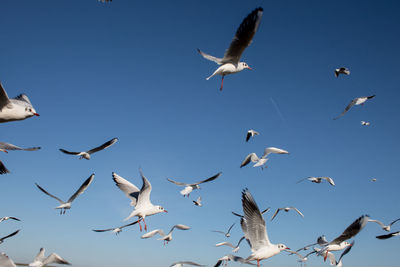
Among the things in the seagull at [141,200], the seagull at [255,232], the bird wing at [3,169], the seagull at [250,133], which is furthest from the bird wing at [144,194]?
the seagull at [250,133]

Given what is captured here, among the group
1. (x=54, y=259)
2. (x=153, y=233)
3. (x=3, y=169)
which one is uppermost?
(x=3, y=169)

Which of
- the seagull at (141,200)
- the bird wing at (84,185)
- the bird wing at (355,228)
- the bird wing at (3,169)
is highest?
the bird wing at (84,185)

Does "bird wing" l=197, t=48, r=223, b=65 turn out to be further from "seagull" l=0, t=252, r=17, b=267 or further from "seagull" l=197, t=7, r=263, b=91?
"seagull" l=0, t=252, r=17, b=267

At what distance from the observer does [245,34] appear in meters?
9.23

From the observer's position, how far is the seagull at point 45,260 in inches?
360

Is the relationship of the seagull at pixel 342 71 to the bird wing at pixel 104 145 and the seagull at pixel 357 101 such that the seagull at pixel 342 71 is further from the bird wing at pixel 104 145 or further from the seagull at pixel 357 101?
the bird wing at pixel 104 145

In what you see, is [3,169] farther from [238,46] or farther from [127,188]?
[238,46]

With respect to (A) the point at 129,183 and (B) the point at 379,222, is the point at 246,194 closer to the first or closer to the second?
(A) the point at 129,183

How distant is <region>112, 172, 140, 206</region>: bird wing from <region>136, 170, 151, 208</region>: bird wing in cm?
39

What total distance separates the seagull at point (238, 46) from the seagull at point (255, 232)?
4092 mm

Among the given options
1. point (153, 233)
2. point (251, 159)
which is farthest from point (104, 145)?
point (251, 159)

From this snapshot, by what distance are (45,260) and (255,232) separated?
20.1ft

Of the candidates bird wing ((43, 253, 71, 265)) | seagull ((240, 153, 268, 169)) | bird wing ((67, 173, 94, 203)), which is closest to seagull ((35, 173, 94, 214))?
bird wing ((67, 173, 94, 203))

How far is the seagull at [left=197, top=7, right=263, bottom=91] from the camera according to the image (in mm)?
8977
